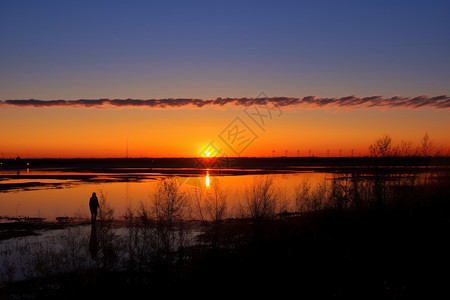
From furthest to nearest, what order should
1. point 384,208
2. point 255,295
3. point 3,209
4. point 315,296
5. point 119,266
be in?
point 3,209
point 384,208
point 119,266
point 255,295
point 315,296

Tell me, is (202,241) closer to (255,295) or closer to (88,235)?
(88,235)

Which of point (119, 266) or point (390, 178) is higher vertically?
point (390, 178)

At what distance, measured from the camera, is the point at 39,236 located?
20656mm

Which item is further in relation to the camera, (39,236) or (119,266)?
(39,236)

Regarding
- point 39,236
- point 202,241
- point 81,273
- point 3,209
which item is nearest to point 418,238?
point 202,241

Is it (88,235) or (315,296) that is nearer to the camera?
(315,296)

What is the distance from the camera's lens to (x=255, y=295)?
11828mm

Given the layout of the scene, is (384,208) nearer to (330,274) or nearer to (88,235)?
(330,274)

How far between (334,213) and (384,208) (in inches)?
Answer: 92.5

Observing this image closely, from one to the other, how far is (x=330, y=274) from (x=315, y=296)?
4.84 ft

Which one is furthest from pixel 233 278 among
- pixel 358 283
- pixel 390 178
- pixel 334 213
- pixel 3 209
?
pixel 3 209

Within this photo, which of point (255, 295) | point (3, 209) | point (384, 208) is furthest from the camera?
point (3, 209)

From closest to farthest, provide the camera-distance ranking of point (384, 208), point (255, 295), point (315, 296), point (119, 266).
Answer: point (315, 296), point (255, 295), point (119, 266), point (384, 208)

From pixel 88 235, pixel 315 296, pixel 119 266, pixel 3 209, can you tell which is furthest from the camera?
pixel 3 209
